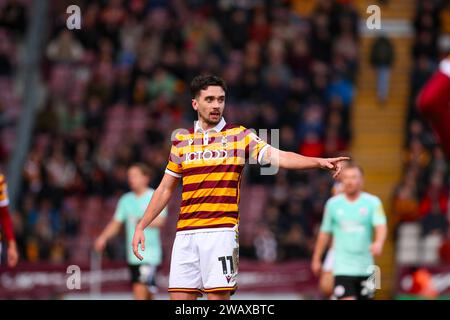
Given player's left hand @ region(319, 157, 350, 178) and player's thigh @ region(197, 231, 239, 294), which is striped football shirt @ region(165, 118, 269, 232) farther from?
player's left hand @ region(319, 157, 350, 178)

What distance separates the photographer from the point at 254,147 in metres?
8.32

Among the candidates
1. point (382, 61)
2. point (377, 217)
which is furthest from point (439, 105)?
point (382, 61)

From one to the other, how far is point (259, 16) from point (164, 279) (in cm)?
692

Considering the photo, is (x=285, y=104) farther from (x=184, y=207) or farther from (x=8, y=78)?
(x=184, y=207)

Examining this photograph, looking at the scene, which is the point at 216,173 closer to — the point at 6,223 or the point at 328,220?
the point at 328,220

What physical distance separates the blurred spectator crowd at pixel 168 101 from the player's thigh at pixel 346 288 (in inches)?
280

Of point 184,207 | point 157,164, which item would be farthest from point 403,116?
point 184,207

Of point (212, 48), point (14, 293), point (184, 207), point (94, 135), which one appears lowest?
point (14, 293)

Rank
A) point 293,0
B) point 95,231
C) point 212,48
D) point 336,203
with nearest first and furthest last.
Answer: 1. point 336,203
2. point 95,231
3. point 212,48
4. point 293,0

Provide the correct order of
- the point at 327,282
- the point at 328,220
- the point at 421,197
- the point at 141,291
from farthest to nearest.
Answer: the point at 421,197
the point at 327,282
the point at 141,291
the point at 328,220

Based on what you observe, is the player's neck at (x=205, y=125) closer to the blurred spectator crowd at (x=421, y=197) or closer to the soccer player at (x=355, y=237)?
the soccer player at (x=355, y=237)

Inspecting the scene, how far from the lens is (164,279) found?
1744 cm

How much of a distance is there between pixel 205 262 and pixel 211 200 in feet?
1.49

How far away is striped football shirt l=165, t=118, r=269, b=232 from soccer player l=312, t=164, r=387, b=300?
3318 millimetres
